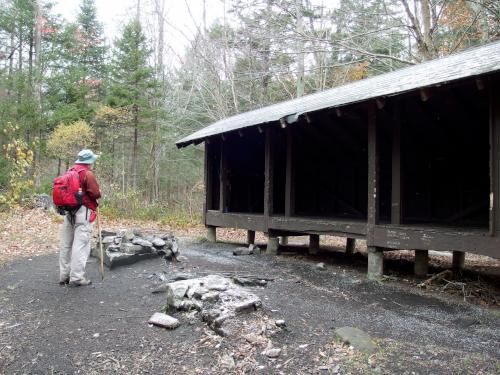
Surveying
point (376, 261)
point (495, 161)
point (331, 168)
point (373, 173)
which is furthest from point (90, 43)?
point (495, 161)

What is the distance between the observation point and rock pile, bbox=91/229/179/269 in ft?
23.3

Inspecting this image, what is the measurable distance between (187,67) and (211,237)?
49.0ft

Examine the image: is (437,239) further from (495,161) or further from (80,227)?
(80,227)

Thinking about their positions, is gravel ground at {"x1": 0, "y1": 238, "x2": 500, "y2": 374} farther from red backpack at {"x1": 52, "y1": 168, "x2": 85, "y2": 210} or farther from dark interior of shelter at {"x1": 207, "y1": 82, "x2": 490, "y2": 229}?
dark interior of shelter at {"x1": 207, "y1": 82, "x2": 490, "y2": 229}

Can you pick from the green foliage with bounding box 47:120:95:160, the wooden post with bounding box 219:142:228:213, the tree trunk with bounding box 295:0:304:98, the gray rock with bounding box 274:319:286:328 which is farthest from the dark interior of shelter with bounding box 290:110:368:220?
the green foliage with bounding box 47:120:95:160

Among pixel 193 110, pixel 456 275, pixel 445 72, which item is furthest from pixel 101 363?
pixel 193 110

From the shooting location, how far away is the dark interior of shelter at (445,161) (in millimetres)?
7805

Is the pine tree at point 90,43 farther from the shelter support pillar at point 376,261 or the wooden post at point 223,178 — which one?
the shelter support pillar at point 376,261

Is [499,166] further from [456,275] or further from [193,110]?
[193,110]

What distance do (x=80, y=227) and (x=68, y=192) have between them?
504mm

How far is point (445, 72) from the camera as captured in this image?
216 inches

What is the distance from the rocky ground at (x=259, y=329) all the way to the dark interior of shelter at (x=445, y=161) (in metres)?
2.55

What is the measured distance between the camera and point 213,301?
14.4 ft

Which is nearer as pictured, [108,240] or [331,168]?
[108,240]
